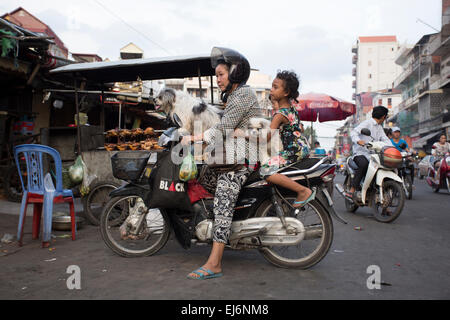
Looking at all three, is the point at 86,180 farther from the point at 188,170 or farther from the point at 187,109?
the point at 188,170

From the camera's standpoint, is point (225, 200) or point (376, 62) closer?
point (225, 200)

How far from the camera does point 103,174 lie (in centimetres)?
639

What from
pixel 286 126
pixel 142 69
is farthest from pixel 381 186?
pixel 142 69

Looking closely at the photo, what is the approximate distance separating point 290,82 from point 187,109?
174 cm

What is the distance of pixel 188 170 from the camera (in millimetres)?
3504

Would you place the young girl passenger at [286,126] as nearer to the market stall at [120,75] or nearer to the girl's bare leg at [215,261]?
the girl's bare leg at [215,261]

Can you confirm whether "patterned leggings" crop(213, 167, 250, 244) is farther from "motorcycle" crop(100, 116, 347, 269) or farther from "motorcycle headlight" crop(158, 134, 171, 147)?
"motorcycle headlight" crop(158, 134, 171, 147)

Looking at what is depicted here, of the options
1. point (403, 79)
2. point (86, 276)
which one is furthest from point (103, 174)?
point (403, 79)

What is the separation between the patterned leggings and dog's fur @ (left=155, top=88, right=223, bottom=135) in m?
1.46

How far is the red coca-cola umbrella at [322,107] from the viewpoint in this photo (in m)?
13.3

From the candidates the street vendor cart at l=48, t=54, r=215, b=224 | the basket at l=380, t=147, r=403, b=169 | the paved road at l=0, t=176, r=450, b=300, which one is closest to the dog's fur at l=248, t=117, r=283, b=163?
the paved road at l=0, t=176, r=450, b=300

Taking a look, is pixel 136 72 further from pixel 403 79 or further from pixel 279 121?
pixel 403 79

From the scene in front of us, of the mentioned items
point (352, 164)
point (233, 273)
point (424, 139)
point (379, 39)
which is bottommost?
point (233, 273)

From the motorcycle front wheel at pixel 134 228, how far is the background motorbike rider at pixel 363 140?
406cm
